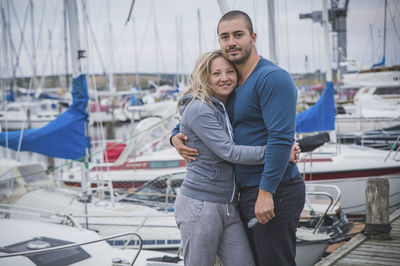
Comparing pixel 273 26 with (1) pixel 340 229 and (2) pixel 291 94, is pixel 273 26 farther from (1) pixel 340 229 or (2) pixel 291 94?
(2) pixel 291 94

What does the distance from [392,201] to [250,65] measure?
8112 millimetres

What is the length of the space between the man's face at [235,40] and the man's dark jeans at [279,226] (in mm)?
843

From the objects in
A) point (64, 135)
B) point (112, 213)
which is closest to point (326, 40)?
point (112, 213)

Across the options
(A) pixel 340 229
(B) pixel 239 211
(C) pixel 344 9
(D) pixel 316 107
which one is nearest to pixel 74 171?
(D) pixel 316 107

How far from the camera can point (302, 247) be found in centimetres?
470

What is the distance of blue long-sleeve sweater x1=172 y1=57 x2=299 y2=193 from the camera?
7.20 feet

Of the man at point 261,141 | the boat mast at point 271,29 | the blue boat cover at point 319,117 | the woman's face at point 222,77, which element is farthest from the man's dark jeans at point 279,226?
the blue boat cover at point 319,117

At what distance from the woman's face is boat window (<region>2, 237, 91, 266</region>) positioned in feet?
8.44

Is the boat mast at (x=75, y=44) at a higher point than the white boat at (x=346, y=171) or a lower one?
higher

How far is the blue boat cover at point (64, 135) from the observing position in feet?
20.3

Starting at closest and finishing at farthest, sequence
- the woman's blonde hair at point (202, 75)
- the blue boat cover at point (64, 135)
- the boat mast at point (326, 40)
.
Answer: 1. the woman's blonde hair at point (202, 75)
2. the blue boat cover at point (64, 135)
3. the boat mast at point (326, 40)

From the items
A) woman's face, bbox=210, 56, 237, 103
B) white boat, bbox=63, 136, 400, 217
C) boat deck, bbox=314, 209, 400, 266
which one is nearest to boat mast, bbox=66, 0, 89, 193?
white boat, bbox=63, 136, 400, 217

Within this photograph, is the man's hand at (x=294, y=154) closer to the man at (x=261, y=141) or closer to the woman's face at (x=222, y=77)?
the man at (x=261, y=141)

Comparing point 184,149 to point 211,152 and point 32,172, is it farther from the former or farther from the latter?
point 32,172
